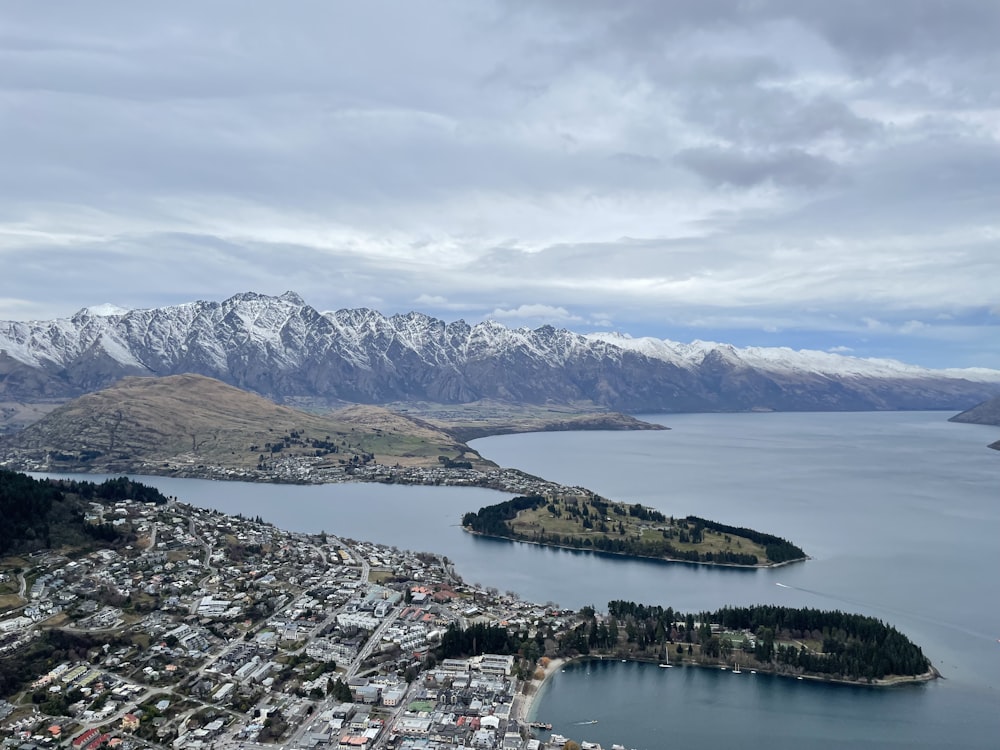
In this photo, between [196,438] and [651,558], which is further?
[196,438]

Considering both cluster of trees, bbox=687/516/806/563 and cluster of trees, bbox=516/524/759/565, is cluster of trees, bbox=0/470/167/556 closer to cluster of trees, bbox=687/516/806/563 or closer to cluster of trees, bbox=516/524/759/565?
cluster of trees, bbox=516/524/759/565

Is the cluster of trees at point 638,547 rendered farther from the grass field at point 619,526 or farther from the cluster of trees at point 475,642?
the cluster of trees at point 475,642

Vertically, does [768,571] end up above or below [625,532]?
below

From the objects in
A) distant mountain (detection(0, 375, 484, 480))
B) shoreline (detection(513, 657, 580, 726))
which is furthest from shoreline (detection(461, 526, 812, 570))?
distant mountain (detection(0, 375, 484, 480))

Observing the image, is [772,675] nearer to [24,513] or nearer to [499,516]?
[499,516]

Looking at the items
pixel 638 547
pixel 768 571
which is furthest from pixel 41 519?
pixel 768 571

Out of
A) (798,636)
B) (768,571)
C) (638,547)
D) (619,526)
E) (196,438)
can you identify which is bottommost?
(768,571)
